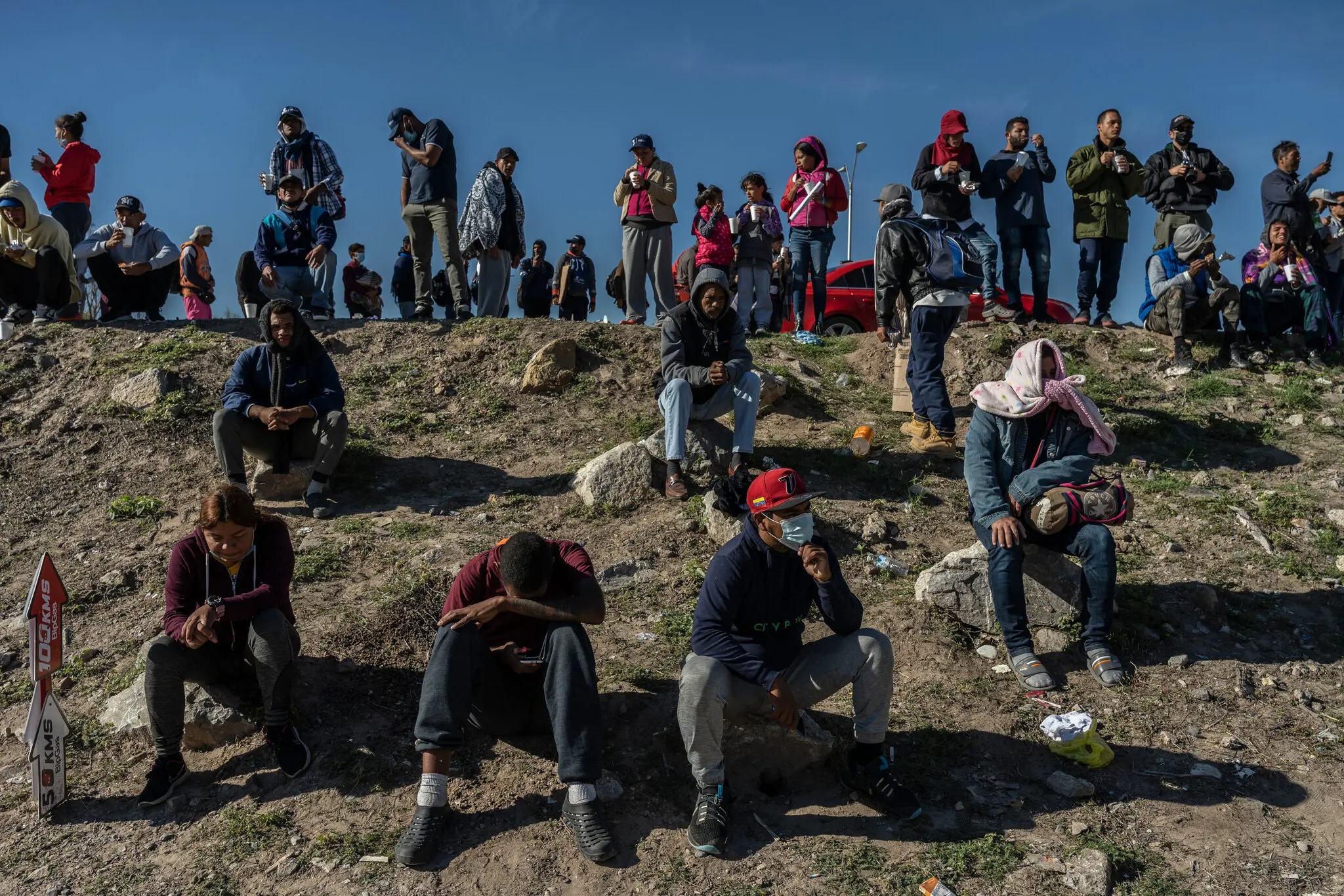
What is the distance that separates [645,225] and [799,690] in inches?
282

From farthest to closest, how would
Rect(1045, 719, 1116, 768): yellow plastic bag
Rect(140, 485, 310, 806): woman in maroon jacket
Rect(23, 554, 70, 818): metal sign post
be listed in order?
Rect(1045, 719, 1116, 768): yellow plastic bag → Rect(140, 485, 310, 806): woman in maroon jacket → Rect(23, 554, 70, 818): metal sign post

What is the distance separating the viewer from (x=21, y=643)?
6215 mm

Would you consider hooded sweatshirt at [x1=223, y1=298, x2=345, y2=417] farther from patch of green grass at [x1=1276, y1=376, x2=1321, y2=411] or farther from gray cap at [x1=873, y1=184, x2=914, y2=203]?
patch of green grass at [x1=1276, y1=376, x2=1321, y2=411]

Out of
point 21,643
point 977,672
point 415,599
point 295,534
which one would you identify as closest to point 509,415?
point 295,534

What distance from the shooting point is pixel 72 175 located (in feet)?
37.5

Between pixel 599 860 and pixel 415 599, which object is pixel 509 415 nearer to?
pixel 415 599

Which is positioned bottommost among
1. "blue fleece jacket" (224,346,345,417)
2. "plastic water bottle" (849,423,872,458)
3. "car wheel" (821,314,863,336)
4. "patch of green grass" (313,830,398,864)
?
"patch of green grass" (313,830,398,864)

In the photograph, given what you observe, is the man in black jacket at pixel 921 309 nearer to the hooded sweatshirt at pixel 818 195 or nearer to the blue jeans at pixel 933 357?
the blue jeans at pixel 933 357

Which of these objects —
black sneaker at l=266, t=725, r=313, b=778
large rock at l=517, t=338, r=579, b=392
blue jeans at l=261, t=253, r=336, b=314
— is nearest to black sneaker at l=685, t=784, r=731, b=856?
black sneaker at l=266, t=725, r=313, b=778

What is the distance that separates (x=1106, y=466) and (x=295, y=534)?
645 centimetres

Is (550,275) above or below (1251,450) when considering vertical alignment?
above

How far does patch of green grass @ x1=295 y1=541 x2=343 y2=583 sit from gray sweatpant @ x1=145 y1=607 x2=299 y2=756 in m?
1.52

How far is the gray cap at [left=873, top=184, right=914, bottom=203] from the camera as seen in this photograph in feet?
28.0

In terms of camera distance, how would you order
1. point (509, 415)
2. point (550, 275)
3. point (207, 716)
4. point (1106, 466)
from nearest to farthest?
point (207, 716), point (1106, 466), point (509, 415), point (550, 275)
